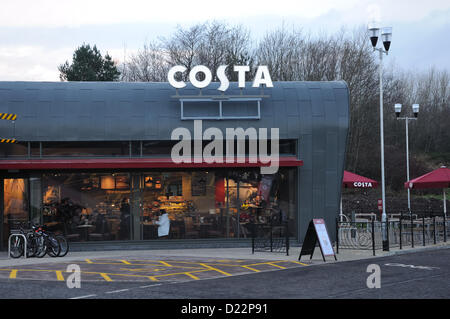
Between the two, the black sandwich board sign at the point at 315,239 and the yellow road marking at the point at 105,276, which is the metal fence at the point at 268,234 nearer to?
the black sandwich board sign at the point at 315,239

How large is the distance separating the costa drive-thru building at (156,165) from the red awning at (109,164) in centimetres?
7

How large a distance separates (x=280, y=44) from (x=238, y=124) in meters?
32.7

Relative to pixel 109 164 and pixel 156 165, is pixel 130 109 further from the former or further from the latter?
pixel 156 165

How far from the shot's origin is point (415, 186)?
25672 millimetres

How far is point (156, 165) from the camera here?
21984mm

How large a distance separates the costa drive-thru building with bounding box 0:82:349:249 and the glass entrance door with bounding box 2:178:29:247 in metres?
0.04

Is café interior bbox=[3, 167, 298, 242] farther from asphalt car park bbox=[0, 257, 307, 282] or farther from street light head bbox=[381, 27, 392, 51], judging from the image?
street light head bbox=[381, 27, 392, 51]

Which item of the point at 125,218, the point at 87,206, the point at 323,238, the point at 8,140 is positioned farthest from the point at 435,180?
the point at 8,140

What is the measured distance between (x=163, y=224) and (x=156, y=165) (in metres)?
2.62

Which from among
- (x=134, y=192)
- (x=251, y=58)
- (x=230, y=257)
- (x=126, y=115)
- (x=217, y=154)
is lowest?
(x=230, y=257)

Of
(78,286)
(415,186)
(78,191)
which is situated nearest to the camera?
(78,286)

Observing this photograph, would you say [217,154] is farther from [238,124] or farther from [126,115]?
[126,115]

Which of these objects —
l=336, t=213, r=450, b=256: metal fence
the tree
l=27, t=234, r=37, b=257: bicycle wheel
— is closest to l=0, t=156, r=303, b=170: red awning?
l=27, t=234, r=37, b=257: bicycle wheel

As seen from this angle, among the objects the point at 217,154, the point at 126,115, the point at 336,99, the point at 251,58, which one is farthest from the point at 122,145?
the point at 251,58
